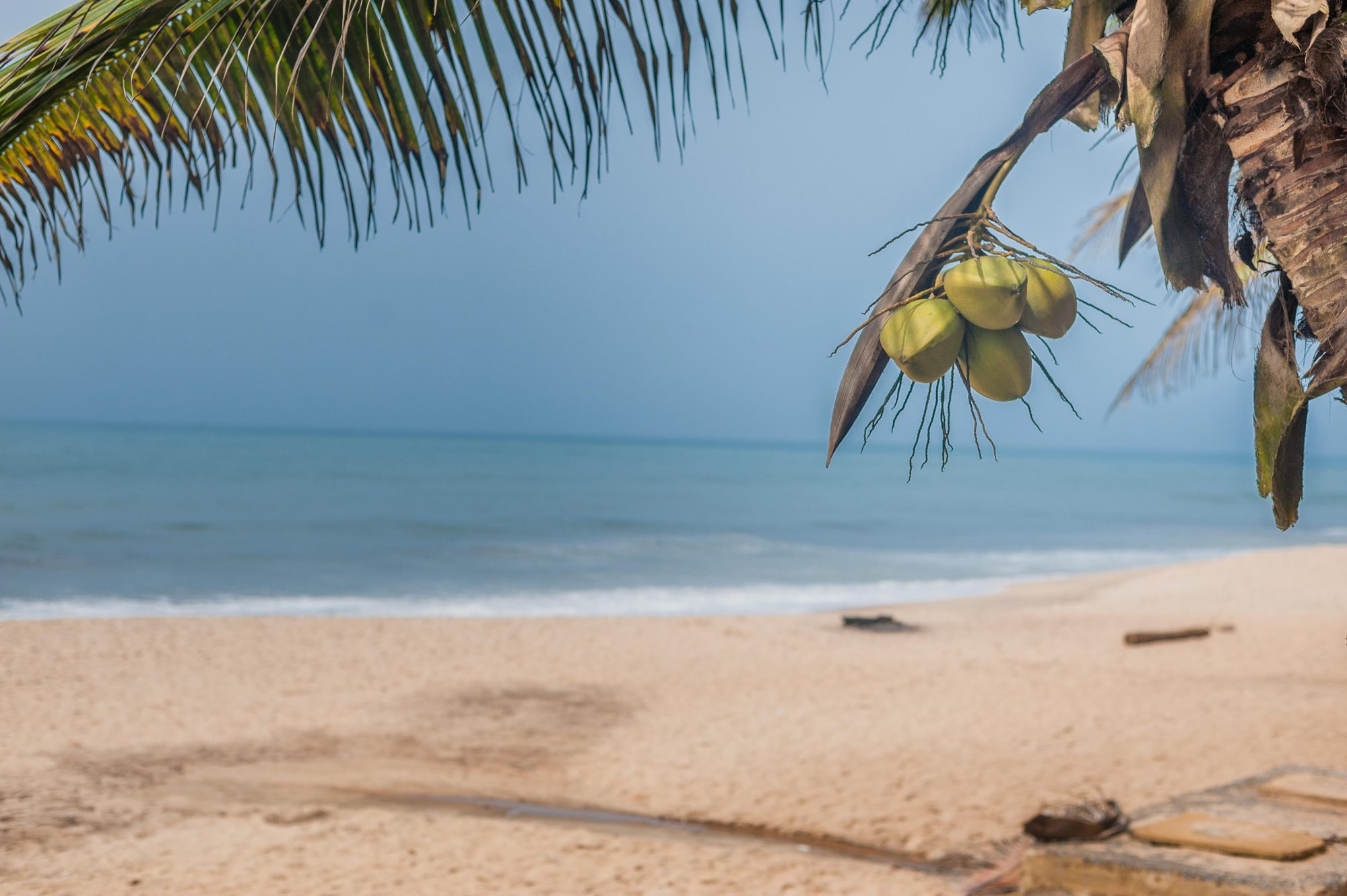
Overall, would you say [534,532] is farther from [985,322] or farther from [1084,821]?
[985,322]

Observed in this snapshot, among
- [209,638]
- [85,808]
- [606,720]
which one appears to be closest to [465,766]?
[606,720]

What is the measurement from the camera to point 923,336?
962 millimetres

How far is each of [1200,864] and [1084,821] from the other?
2.60 feet

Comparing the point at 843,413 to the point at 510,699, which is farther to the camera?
the point at 510,699

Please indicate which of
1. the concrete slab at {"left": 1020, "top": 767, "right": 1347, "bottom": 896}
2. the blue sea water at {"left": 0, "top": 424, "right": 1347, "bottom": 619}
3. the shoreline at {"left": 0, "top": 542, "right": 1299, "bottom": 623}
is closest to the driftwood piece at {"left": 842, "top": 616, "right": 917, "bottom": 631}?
the shoreline at {"left": 0, "top": 542, "right": 1299, "bottom": 623}

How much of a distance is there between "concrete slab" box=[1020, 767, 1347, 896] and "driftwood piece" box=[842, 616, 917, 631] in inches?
349

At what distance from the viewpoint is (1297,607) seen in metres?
14.2

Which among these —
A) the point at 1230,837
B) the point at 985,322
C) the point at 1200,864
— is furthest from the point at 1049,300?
the point at 1230,837

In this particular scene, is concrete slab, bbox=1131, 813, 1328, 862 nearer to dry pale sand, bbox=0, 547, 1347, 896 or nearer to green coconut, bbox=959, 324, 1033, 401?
dry pale sand, bbox=0, 547, 1347, 896

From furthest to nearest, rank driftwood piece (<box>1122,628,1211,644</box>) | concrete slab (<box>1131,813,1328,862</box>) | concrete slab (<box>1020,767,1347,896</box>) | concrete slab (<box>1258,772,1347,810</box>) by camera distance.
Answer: driftwood piece (<box>1122,628,1211,644</box>), concrete slab (<box>1258,772,1347,810</box>), concrete slab (<box>1131,813,1328,862</box>), concrete slab (<box>1020,767,1347,896</box>)

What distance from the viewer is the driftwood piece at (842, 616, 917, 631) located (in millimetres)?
12875

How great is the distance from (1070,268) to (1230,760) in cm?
602

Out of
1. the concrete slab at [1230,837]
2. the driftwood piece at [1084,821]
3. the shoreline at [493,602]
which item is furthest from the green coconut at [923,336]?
the shoreline at [493,602]

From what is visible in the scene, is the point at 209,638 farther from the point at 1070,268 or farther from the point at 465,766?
the point at 1070,268
